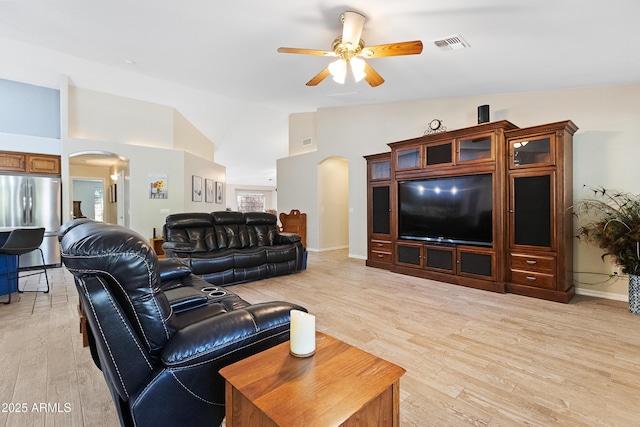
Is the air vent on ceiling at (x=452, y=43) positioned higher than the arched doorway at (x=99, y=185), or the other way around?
the air vent on ceiling at (x=452, y=43)

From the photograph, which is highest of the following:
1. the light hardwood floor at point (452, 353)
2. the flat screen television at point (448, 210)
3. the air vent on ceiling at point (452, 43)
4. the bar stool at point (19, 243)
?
the air vent on ceiling at point (452, 43)

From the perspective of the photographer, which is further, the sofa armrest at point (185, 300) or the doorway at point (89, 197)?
the doorway at point (89, 197)

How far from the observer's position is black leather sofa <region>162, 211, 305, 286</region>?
4.03m

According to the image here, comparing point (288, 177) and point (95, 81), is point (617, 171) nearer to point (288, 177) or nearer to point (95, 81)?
point (288, 177)

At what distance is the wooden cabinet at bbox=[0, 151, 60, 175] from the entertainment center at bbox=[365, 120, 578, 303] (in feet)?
19.8

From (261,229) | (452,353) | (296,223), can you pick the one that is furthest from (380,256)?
(452,353)

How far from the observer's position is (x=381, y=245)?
5.27 meters

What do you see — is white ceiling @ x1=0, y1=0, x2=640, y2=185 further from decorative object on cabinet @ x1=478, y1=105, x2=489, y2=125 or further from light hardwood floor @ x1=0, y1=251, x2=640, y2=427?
light hardwood floor @ x1=0, y1=251, x2=640, y2=427

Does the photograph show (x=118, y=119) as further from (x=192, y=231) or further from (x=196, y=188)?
(x=192, y=231)

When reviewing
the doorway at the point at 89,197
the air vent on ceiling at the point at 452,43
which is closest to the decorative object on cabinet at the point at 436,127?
the air vent on ceiling at the point at 452,43

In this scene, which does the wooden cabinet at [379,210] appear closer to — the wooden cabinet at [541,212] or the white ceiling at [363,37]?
the white ceiling at [363,37]

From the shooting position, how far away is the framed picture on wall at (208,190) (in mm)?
7836

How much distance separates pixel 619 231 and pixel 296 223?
5.83 metres

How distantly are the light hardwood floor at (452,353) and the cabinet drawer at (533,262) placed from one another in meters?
0.39
